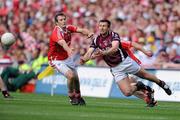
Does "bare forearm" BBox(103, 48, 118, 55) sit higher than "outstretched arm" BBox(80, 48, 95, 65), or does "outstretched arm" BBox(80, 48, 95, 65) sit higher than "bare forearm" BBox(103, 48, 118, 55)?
"bare forearm" BBox(103, 48, 118, 55)

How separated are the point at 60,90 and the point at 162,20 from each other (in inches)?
178

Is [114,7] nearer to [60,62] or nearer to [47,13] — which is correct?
[47,13]

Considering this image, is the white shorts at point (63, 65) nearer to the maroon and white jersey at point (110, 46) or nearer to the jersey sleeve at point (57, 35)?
the jersey sleeve at point (57, 35)

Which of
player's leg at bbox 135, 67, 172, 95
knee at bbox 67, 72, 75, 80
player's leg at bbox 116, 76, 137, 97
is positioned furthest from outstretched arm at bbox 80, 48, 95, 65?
player's leg at bbox 135, 67, 172, 95

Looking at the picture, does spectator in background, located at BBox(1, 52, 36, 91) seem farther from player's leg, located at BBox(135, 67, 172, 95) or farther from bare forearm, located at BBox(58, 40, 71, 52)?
player's leg, located at BBox(135, 67, 172, 95)

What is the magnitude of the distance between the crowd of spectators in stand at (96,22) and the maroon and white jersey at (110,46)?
19.0 ft

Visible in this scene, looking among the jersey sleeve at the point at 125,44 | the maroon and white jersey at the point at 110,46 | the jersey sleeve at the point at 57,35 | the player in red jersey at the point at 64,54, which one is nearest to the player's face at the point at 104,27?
the maroon and white jersey at the point at 110,46

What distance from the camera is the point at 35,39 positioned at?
1235 inches

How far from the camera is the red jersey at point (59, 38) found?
59.7 feet

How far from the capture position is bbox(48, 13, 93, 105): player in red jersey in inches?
714

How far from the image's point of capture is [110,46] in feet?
57.9

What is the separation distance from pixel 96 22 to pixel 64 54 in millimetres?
10741

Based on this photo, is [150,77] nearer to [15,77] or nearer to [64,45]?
[64,45]

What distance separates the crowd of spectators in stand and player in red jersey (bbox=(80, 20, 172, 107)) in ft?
18.4
